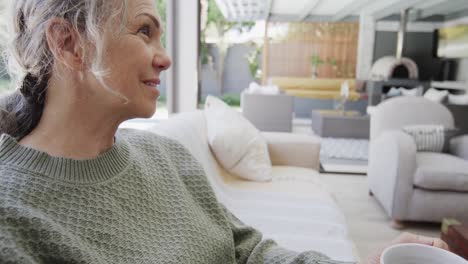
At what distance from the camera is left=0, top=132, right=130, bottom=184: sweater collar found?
0.56 metres

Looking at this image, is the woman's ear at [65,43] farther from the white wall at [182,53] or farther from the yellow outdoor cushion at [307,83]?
the yellow outdoor cushion at [307,83]

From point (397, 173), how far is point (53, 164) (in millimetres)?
2288

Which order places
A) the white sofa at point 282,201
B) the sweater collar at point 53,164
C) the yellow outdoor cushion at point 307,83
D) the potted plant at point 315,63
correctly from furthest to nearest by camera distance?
the potted plant at point 315,63
the yellow outdoor cushion at point 307,83
the white sofa at point 282,201
the sweater collar at point 53,164

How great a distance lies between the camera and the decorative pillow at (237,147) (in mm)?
1901

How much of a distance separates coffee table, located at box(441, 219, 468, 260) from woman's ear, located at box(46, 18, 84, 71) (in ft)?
5.00

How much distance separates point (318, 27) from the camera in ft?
27.2

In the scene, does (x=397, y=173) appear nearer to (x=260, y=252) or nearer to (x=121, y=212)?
(x=260, y=252)

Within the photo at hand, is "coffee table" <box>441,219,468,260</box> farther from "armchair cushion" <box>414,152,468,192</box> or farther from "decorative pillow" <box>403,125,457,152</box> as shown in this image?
"decorative pillow" <box>403,125,457,152</box>

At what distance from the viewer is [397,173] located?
2402 millimetres

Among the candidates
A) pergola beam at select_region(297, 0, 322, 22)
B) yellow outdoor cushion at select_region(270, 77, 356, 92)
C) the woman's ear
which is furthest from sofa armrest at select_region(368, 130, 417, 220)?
yellow outdoor cushion at select_region(270, 77, 356, 92)

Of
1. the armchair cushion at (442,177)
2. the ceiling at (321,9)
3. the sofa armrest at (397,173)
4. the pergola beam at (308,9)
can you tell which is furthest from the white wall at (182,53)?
the pergola beam at (308,9)

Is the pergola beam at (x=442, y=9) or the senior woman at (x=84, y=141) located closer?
the senior woman at (x=84, y=141)

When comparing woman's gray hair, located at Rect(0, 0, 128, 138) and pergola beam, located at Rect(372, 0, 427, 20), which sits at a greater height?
pergola beam, located at Rect(372, 0, 427, 20)

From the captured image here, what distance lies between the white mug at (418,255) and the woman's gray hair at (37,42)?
0.52 meters
